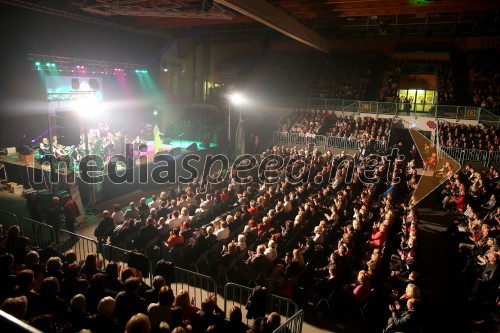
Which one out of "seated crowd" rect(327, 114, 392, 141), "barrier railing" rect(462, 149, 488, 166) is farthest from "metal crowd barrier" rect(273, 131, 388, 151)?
"barrier railing" rect(462, 149, 488, 166)

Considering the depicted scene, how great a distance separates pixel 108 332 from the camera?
146 inches

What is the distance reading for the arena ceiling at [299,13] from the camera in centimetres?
1198

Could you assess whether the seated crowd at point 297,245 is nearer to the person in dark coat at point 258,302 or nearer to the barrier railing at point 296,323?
the barrier railing at point 296,323

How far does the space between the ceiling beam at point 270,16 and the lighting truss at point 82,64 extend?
10901 mm

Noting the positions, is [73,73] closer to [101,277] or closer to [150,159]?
[150,159]

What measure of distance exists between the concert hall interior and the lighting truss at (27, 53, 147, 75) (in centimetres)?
10

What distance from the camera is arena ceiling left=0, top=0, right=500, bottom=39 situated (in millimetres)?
11984

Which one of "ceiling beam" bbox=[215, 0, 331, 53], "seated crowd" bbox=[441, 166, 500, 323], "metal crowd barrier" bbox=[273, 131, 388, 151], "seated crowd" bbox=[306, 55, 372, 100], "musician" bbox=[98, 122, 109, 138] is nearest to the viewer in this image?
"seated crowd" bbox=[441, 166, 500, 323]

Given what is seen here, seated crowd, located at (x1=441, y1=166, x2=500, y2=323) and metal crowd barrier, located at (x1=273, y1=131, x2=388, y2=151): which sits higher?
metal crowd barrier, located at (x1=273, y1=131, x2=388, y2=151)

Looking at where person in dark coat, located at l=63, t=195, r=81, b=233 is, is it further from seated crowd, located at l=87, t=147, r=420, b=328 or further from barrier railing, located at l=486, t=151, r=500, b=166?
barrier railing, located at l=486, t=151, r=500, b=166

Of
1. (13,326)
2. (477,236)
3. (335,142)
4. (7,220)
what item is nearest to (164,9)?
(7,220)

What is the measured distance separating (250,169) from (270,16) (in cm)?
639

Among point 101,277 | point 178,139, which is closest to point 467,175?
point 101,277

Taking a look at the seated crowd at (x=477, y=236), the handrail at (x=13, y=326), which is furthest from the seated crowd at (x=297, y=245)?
the handrail at (x=13, y=326)
